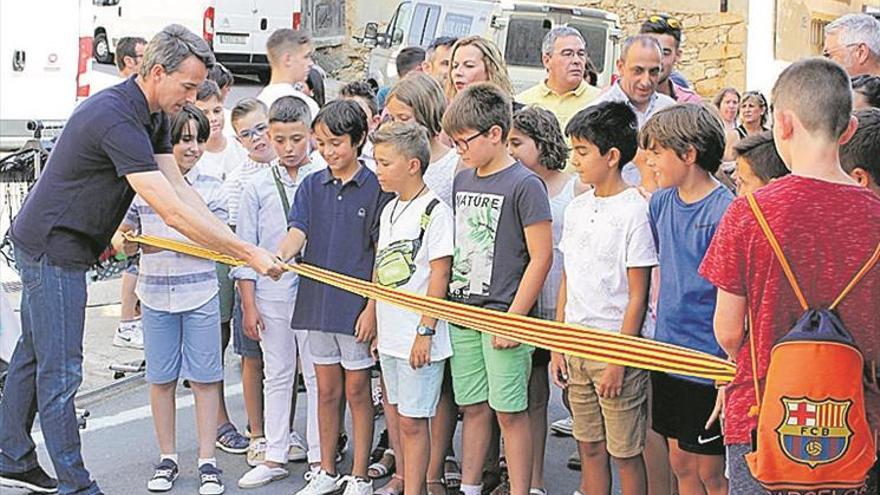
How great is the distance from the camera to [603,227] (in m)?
4.88

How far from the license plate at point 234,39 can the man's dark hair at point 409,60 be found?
45.7 feet

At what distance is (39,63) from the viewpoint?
1310cm

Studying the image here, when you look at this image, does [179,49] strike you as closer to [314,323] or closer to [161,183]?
[161,183]

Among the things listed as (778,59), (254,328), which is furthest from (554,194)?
(778,59)

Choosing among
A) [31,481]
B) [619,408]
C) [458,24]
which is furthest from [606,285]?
[458,24]

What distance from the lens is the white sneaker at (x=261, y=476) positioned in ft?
19.8

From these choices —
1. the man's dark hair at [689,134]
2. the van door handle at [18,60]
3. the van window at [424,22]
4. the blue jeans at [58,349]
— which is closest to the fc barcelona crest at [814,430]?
the man's dark hair at [689,134]

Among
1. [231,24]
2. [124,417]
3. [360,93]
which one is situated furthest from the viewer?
[231,24]

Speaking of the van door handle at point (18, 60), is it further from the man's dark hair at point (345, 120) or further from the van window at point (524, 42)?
the man's dark hair at point (345, 120)

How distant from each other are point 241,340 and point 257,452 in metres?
0.63

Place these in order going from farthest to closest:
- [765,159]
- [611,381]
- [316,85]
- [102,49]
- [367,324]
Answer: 1. [102,49]
2. [316,85]
3. [367,324]
4. [611,381]
5. [765,159]

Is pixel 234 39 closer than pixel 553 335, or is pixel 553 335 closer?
pixel 553 335

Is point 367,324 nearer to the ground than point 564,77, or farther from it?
nearer to the ground

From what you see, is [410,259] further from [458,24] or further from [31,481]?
[458,24]
